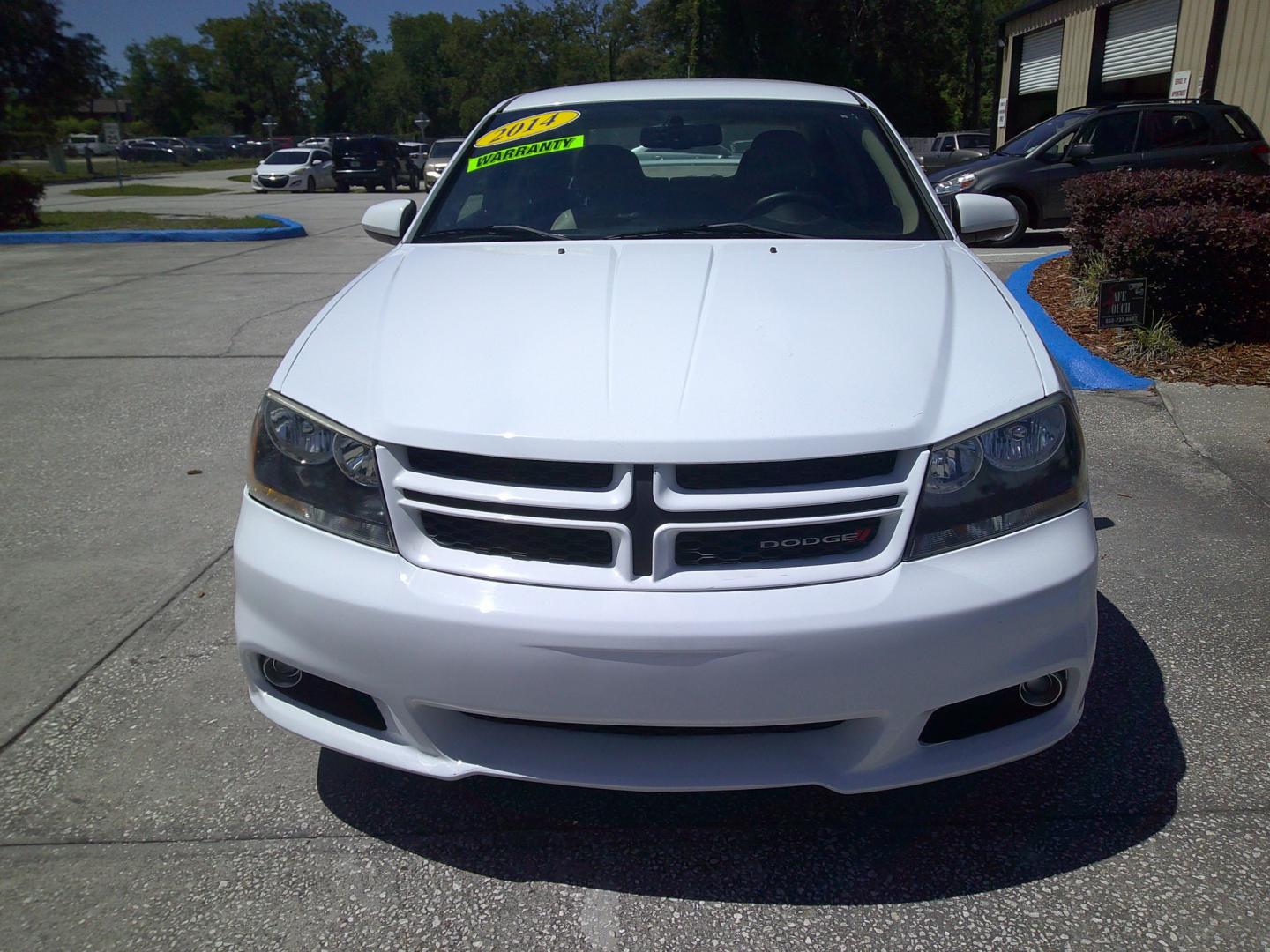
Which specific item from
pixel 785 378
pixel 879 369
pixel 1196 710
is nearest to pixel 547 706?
pixel 785 378

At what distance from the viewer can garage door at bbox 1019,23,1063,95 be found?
2141cm

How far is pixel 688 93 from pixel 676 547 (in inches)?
93.5

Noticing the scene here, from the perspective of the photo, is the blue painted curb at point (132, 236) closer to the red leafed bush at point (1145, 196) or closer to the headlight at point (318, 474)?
the red leafed bush at point (1145, 196)

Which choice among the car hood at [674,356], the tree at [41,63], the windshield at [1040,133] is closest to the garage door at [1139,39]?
the windshield at [1040,133]

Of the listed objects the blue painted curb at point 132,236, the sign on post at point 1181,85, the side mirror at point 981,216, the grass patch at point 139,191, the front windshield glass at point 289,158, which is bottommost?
the blue painted curb at point 132,236

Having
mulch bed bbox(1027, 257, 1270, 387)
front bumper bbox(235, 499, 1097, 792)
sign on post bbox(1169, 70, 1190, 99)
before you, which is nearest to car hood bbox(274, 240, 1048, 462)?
front bumper bbox(235, 499, 1097, 792)

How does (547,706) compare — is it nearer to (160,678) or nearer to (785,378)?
(785,378)

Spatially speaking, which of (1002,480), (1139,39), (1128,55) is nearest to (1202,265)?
(1002,480)

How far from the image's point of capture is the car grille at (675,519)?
184 centimetres

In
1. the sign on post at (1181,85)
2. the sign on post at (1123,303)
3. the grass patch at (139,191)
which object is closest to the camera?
the sign on post at (1123,303)

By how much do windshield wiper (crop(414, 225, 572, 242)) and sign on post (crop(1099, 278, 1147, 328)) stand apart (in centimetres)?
438

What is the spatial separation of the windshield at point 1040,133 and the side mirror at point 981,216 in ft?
29.7

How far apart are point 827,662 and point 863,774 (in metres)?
0.30

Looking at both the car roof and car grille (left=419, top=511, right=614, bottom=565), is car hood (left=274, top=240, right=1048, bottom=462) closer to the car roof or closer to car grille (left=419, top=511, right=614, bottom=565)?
car grille (left=419, top=511, right=614, bottom=565)
